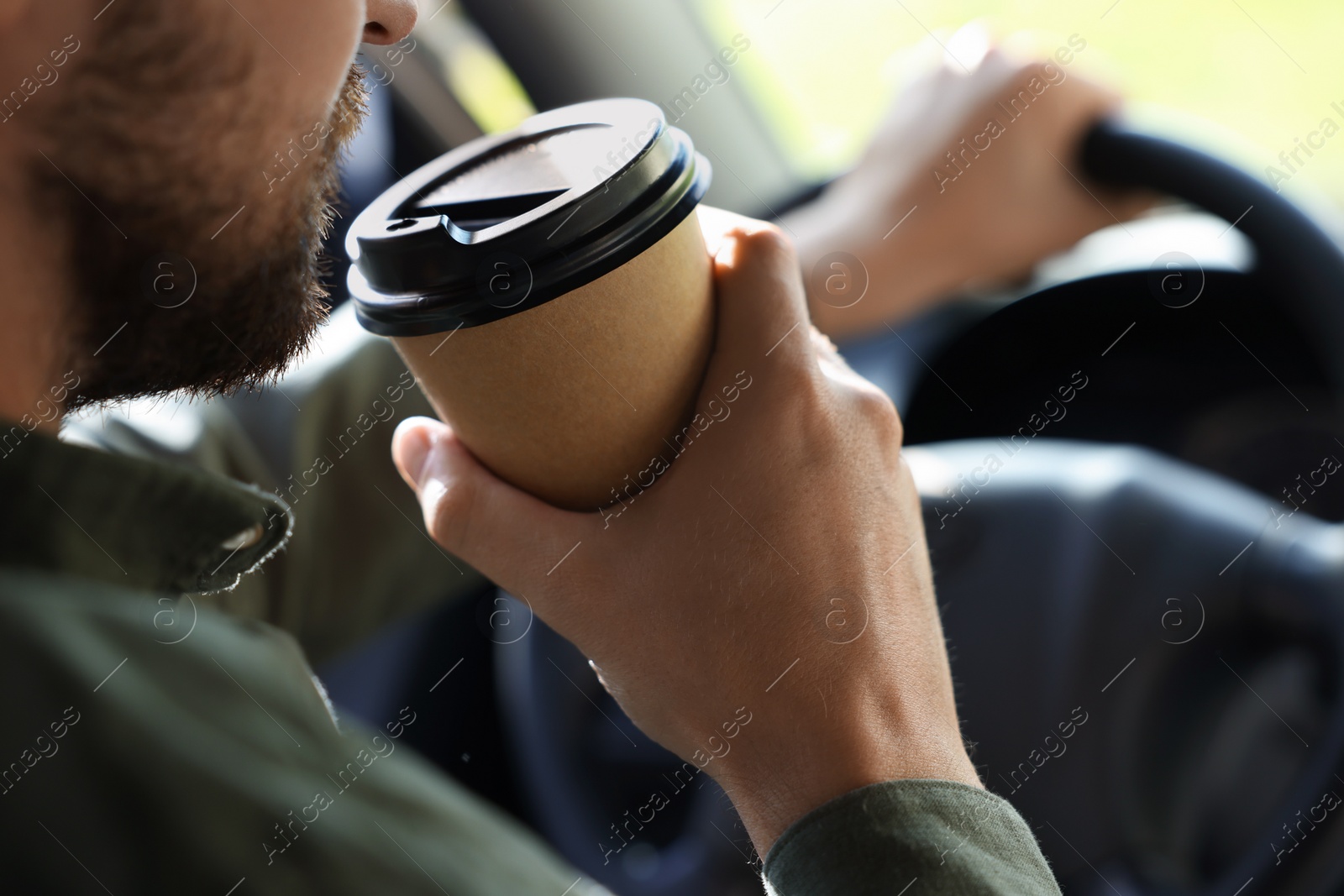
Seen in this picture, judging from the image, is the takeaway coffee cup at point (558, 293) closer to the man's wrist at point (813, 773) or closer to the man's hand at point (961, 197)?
the man's wrist at point (813, 773)

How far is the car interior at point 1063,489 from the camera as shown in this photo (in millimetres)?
884

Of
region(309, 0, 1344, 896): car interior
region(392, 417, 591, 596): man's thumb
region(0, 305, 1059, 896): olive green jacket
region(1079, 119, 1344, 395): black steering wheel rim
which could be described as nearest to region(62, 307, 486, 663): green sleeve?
region(309, 0, 1344, 896): car interior

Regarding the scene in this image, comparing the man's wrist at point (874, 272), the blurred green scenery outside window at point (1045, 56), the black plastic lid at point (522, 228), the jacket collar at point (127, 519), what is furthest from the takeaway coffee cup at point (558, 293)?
the blurred green scenery outside window at point (1045, 56)

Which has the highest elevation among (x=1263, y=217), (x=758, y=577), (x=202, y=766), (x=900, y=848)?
(x=202, y=766)

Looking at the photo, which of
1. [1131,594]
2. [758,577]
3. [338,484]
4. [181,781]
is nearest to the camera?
[181,781]

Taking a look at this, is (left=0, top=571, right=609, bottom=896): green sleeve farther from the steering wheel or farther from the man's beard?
the steering wheel

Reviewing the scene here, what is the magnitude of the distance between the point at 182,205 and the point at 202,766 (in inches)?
13.3

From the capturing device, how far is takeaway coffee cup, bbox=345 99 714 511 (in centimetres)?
60

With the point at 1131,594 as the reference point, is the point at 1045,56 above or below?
above

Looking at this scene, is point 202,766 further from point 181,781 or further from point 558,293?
point 558,293

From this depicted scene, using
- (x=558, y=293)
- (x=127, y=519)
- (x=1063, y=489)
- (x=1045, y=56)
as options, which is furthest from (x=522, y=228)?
(x=1045, y=56)

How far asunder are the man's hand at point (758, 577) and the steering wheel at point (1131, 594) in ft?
0.96

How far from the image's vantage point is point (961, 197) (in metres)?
1.28

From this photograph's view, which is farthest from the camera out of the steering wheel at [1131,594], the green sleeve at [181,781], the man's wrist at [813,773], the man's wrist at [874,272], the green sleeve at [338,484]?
the man's wrist at [874,272]
